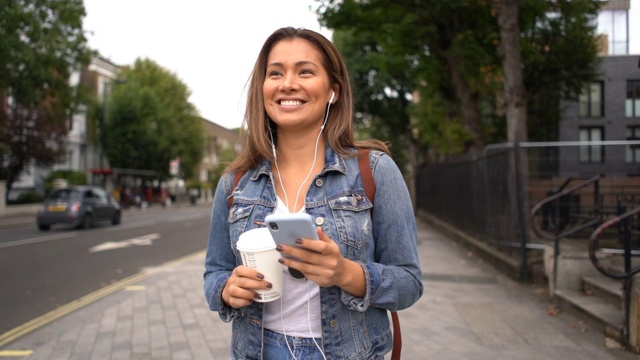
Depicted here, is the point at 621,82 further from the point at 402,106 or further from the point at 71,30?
the point at 402,106

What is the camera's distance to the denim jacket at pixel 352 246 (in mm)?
1738

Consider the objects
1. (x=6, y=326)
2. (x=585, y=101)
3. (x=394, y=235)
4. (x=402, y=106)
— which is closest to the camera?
(x=394, y=235)

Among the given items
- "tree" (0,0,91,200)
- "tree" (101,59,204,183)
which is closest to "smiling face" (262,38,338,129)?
"tree" (0,0,91,200)

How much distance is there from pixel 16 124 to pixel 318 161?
29.0 meters

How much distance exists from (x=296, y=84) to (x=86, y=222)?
62.4 feet

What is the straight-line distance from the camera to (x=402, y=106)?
97.3 feet

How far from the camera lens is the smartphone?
4.46ft

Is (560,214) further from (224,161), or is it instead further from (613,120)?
(224,161)

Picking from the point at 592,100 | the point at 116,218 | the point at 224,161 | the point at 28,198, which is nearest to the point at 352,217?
the point at 224,161

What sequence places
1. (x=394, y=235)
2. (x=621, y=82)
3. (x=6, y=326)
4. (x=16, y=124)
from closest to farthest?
(x=394, y=235) < (x=6, y=326) < (x=621, y=82) < (x=16, y=124)

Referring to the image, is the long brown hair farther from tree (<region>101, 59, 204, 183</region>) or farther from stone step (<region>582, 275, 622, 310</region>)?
tree (<region>101, 59, 204, 183</region>)

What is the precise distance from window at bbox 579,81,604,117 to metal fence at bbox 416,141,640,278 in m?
1.23

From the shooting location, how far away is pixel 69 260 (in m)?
11.3

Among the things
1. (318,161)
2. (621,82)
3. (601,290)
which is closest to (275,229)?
(318,161)
